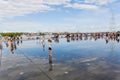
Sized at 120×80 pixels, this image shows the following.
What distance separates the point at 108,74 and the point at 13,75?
7.77 m

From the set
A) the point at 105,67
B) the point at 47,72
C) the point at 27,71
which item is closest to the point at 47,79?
the point at 47,72

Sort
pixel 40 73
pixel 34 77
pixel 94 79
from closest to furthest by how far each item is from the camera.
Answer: pixel 94 79 → pixel 34 77 → pixel 40 73

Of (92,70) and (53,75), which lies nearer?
(53,75)

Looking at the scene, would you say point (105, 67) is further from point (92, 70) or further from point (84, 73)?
point (84, 73)

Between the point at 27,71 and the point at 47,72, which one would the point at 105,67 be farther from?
the point at 27,71

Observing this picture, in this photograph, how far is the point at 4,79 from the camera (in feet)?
54.9

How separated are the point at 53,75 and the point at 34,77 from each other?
1559mm

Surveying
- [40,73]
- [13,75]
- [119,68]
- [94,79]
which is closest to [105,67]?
[119,68]

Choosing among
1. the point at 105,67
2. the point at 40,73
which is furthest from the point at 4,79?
the point at 105,67

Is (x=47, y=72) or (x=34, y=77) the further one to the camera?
(x=47, y=72)

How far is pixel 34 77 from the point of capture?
56.5 ft

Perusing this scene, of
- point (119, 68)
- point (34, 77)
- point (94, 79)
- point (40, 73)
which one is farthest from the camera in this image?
point (119, 68)

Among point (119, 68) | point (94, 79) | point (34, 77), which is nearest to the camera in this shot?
point (94, 79)

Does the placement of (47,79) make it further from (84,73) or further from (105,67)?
(105,67)
